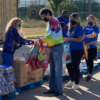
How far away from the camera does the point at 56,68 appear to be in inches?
256

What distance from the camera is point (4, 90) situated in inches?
237

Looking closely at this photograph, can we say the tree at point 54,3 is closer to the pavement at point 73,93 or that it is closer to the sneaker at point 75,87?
the pavement at point 73,93

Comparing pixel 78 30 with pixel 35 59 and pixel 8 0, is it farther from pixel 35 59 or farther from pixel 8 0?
pixel 8 0

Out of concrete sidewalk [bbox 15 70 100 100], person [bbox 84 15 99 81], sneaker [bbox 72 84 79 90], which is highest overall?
person [bbox 84 15 99 81]

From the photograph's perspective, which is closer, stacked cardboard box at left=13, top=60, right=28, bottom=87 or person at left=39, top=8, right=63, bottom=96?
person at left=39, top=8, right=63, bottom=96

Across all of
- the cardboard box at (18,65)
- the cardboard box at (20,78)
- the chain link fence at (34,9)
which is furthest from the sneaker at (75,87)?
the chain link fence at (34,9)

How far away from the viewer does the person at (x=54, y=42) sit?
20.5 ft

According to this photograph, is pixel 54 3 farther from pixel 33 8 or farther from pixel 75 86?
pixel 75 86

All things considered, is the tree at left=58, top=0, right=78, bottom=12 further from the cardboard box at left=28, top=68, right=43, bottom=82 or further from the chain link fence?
the cardboard box at left=28, top=68, right=43, bottom=82

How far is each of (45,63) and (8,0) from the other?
12730mm

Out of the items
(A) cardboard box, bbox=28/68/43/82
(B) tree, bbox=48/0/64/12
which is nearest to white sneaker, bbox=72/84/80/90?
(A) cardboard box, bbox=28/68/43/82

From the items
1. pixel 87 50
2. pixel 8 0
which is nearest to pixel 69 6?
pixel 8 0

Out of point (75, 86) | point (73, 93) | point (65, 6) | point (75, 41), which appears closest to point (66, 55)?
point (75, 41)

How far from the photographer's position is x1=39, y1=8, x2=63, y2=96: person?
6.23 meters
